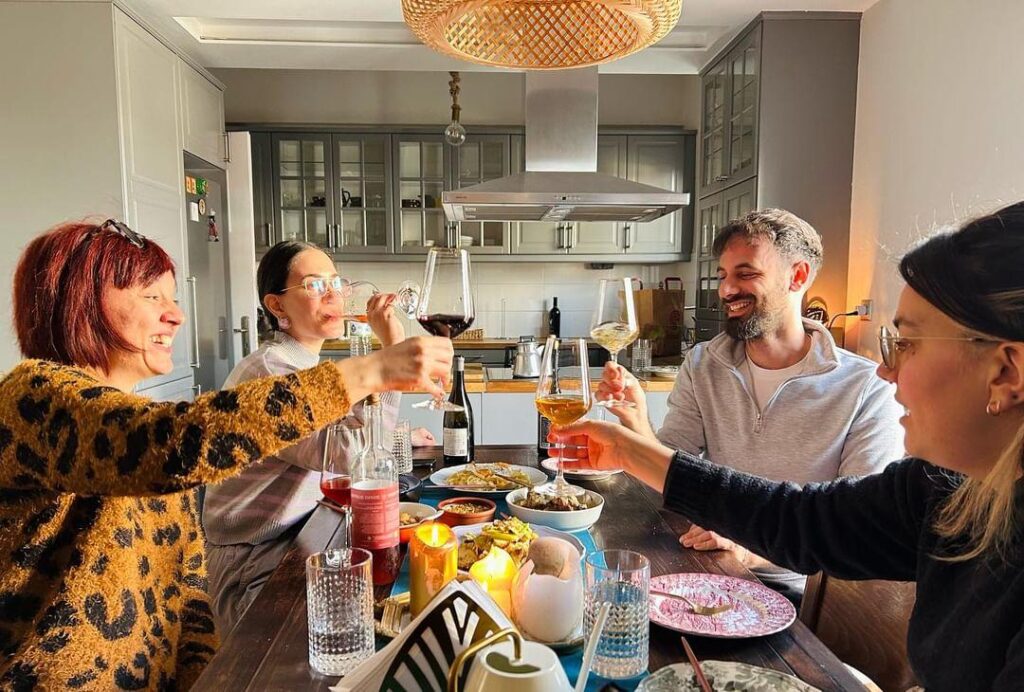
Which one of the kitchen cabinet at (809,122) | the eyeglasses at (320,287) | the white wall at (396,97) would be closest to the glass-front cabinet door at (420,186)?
the white wall at (396,97)

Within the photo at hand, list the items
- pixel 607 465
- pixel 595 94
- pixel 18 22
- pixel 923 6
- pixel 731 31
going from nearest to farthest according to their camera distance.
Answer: pixel 607 465
pixel 923 6
pixel 18 22
pixel 595 94
pixel 731 31

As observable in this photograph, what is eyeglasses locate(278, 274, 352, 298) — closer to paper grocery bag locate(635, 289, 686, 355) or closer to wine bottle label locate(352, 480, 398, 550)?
wine bottle label locate(352, 480, 398, 550)

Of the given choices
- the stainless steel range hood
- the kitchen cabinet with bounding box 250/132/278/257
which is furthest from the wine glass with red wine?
the kitchen cabinet with bounding box 250/132/278/257

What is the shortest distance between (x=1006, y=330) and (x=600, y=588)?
0.55m

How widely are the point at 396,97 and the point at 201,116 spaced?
5.29 ft

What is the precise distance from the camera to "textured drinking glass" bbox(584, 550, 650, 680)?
831 mm

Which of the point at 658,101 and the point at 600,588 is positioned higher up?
the point at 658,101

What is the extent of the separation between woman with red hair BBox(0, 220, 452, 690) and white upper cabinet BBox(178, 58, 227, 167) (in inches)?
121

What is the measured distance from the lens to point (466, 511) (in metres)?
1.29

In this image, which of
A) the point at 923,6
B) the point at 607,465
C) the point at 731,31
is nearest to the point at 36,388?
the point at 607,465

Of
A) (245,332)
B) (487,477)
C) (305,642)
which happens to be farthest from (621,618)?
(245,332)

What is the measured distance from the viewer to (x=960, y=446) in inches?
31.5

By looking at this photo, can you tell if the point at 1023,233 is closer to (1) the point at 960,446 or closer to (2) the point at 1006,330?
(2) the point at 1006,330

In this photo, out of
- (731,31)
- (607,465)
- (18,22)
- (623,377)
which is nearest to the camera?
(607,465)
